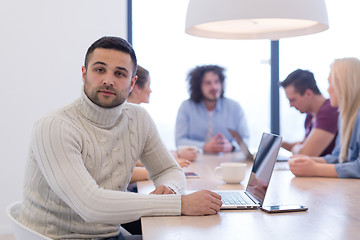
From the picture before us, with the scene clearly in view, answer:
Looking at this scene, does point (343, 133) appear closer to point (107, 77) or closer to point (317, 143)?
point (317, 143)

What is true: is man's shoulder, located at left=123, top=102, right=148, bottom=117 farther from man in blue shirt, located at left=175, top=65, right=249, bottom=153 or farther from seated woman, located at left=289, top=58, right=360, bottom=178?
man in blue shirt, located at left=175, top=65, right=249, bottom=153

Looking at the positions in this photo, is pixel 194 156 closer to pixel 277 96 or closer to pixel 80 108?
pixel 80 108

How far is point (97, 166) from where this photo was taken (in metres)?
1.59

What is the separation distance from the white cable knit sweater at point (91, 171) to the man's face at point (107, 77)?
0.11ft

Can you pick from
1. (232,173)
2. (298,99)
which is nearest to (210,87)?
(298,99)

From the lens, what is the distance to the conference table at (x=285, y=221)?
3.85 feet

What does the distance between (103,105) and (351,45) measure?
11.7 feet

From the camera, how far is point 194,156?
2785 millimetres

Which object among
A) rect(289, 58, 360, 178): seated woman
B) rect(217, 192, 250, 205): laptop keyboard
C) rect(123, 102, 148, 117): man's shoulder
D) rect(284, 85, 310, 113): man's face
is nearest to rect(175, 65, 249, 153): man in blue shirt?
rect(284, 85, 310, 113): man's face

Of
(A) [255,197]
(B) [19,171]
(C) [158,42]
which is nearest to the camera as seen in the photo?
(A) [255,197]

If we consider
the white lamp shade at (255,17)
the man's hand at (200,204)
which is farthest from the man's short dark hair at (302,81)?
the man's hand at (200,204)

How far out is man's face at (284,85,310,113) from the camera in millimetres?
3533

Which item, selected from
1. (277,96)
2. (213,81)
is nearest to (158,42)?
(213,81)

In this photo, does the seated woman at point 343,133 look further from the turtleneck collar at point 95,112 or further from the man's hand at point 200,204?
the turtleneck collar at point 95,112
